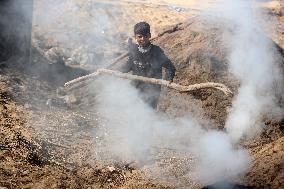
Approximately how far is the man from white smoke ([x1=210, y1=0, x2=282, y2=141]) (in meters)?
1.37

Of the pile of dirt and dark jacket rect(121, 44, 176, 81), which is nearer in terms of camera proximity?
dark jacket rect(121, 44, 176, 81)

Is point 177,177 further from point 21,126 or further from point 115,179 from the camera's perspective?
point 21,126

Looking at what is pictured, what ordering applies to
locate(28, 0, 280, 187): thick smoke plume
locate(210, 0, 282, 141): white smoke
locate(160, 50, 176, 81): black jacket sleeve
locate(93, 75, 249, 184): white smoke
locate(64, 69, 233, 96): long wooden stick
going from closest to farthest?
locate(93, 75, 249, 184): white smoke → locate(64, 69, 233, 96): long wooden stick → locate(28, 0, 280, 187): thick smoke plume → locate(160, 50, 176, 81): black jacket sleeve → locate(210, 0, 282, 141): white smoke

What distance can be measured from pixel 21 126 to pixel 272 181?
334cm

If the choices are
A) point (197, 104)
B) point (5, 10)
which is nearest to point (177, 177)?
point (197, 104)

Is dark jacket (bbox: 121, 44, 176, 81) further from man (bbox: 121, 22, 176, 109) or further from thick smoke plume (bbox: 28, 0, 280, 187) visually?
thick smoke plume (bbox: 28, 0, 280, 187)

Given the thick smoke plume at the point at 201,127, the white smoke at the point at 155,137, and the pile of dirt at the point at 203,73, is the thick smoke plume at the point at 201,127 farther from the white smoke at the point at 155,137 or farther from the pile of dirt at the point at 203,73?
the pile of dirt at the point at 203,73

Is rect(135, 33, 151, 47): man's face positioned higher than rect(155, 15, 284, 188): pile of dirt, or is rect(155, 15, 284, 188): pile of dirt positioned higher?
rect(135, 33, 151, 47): man's face

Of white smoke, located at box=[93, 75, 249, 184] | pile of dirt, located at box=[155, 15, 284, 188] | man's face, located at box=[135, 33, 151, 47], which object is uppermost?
man's face, located at box=[135, 33, 151, 47]

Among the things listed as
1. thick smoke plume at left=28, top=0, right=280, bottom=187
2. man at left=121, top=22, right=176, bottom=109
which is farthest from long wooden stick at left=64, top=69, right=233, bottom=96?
thick smoke plume at left=28, top=0, right=280, bottom=187

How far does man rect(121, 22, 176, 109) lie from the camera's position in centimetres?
502

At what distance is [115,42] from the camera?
31.3 feet

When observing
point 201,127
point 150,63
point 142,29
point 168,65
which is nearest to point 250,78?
point 201,127

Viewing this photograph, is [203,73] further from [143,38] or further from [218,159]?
[218,159]
